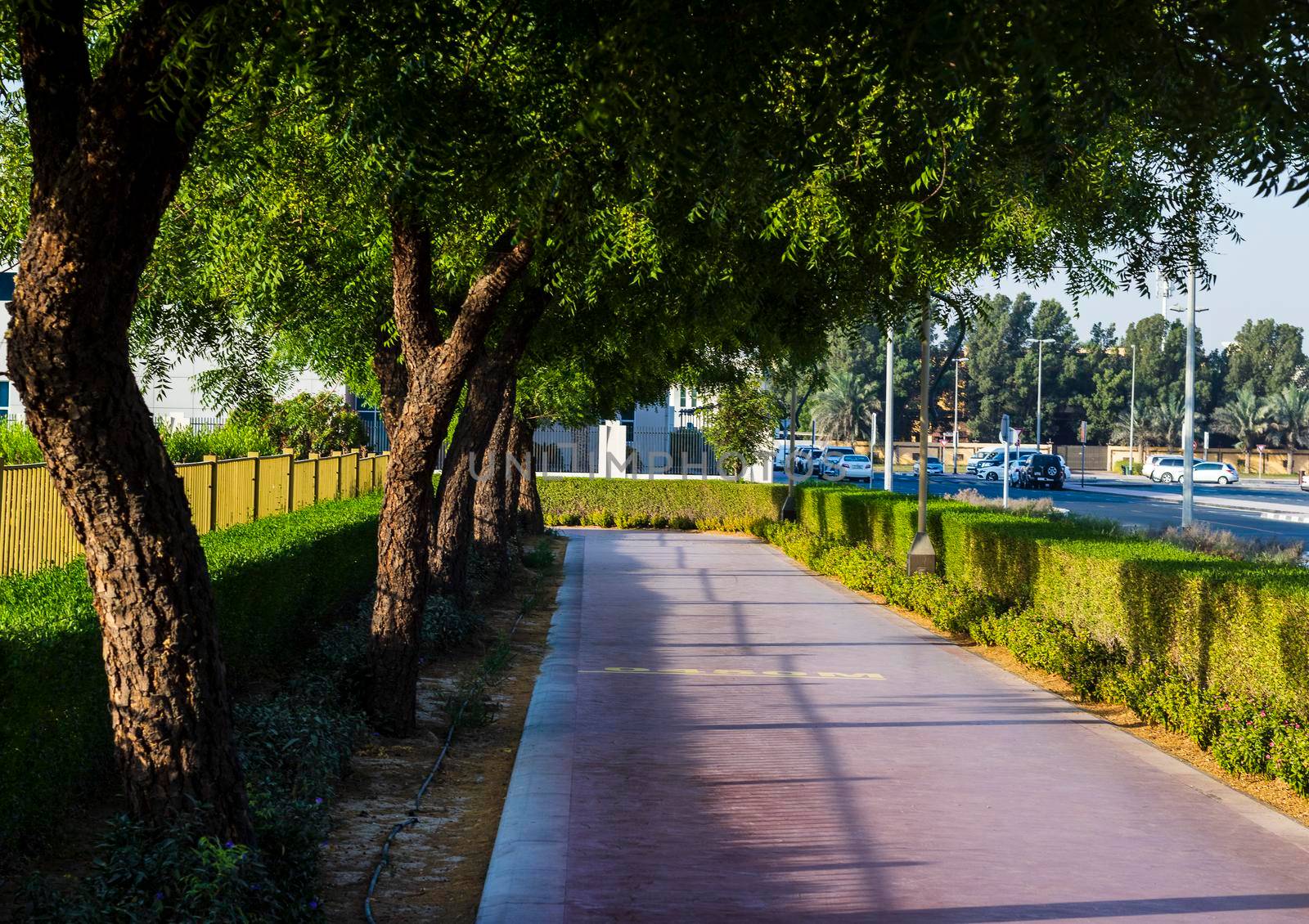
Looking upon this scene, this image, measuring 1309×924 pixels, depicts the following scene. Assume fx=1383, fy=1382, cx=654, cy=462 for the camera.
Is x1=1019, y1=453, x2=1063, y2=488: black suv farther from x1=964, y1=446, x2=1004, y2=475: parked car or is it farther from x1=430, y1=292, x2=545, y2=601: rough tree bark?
x1=430, y1=292, x2=545, y2=601: rough tree bark

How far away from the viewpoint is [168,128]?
16.9 feet

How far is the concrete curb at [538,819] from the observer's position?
6.26 metres

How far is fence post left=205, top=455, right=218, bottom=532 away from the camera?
43.5 ft

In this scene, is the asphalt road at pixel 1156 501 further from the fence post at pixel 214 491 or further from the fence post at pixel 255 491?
the fence post at pixel 214 491

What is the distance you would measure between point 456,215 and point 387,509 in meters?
2.40

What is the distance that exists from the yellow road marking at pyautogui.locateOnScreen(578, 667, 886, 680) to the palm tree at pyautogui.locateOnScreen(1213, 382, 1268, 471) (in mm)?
91552

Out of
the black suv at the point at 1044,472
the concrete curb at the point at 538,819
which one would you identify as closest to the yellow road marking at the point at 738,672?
the concrete curb at the point at 538,819

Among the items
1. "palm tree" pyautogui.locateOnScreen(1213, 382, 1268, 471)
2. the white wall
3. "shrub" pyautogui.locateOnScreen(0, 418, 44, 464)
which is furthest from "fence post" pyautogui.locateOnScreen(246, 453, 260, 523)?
"palm tree" pyautogui.locateOnScreen(1213, 382, 1268, 471)

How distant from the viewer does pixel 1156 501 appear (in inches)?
2084

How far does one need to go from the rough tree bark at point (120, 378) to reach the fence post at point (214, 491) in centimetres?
817

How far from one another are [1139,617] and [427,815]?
6.71 metres

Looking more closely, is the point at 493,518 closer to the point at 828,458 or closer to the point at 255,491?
the point at 255,491

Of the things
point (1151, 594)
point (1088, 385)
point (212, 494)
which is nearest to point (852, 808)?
point (1151, 594)

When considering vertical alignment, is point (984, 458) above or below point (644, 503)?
above
